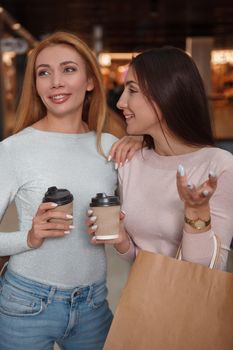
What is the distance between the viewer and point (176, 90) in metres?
1.54

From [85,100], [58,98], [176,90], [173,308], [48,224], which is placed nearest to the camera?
[173,308]

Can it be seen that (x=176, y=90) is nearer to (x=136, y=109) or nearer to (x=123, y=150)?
(x=136, y=109)

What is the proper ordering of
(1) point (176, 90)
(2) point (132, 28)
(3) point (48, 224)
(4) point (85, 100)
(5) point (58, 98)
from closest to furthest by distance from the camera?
(3) point (48, 224), (1) point (176, 90), (5) point (58, 98), (4) point (85, 100), (2) point (132, 28)

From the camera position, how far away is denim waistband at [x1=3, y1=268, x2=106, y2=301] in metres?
1.55

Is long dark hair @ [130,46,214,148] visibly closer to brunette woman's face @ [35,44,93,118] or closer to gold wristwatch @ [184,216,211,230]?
brunette woman's face @ [35,44,93,118]

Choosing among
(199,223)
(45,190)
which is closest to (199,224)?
(199,223)

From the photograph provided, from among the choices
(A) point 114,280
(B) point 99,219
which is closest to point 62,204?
(B) point 99,219

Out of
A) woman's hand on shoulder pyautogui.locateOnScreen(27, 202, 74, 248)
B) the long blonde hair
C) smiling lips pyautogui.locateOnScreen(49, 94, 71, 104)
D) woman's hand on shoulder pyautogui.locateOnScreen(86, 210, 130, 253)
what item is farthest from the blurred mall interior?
woman's hand on shoulder pyautogui.locateOnScreen(27, 202, 74, 248)

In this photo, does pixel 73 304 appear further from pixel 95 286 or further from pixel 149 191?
pixel 149 191

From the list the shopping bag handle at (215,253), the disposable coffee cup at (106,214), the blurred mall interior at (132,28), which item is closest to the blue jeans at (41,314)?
the disposable coffee cup at (106,214)

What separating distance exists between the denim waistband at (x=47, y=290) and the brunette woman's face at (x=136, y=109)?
54 cm

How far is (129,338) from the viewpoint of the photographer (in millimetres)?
1334

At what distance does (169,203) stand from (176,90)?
348 mm

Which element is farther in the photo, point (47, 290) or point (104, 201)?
point (47, 290)
